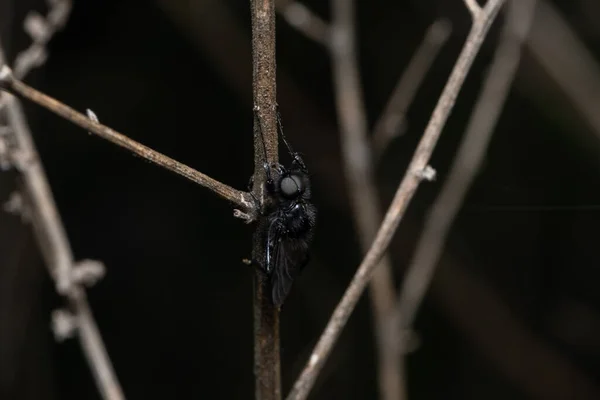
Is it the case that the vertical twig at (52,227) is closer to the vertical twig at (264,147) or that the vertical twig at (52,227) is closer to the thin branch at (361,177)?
the vertical twig at (264,147)

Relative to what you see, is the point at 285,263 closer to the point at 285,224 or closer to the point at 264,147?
the point at 285,224

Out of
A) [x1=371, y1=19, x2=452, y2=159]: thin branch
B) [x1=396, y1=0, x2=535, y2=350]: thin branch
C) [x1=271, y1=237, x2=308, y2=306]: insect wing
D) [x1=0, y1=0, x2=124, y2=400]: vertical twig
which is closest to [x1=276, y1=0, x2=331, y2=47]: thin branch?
[x1=371, y1=19, x2=452, y2=159]: thin branch

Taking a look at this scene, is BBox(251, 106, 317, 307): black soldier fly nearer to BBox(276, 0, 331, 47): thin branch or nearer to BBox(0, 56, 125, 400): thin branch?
BBox(0, 56, 125, 400): thin branch

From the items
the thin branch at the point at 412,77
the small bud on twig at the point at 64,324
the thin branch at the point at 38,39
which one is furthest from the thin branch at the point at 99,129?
the thin branch at the point at 412,77

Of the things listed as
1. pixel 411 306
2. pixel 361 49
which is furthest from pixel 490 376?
pixel 361 49

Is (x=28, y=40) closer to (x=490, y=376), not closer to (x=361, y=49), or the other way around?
(x=361, y=49)

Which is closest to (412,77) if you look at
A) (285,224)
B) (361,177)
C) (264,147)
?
(361,177)

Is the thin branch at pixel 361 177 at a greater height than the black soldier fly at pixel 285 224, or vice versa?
the thin branch at pixel 361 177
